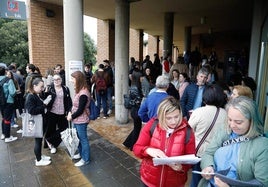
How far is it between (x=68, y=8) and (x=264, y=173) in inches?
179

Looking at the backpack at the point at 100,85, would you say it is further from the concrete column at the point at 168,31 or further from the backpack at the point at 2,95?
the concrete column at the point at 168,31

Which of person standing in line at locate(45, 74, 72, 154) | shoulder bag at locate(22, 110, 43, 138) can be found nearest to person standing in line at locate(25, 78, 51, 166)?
shoulder bag at locate(22, 110, 43, 138)

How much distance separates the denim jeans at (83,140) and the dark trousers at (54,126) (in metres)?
0.68

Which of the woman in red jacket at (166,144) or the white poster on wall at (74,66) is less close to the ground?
the white poster on wall at (74,66)

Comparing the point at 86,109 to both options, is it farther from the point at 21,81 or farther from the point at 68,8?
the point at 21,81

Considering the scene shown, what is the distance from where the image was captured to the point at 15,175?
3.73 meters

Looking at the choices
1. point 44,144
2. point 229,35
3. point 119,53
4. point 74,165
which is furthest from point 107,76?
point 229,35

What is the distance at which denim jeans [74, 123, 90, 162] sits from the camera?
3.91m

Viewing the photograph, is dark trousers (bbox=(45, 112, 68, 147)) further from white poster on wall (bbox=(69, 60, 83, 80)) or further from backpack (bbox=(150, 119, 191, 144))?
backpack (bbox=(150, 119, 191, 144))

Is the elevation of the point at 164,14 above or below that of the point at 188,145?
above

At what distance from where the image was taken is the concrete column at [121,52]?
6152 millimetres

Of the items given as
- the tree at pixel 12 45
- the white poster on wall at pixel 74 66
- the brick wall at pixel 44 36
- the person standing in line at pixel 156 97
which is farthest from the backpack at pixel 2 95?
the tree at pixel 12 45

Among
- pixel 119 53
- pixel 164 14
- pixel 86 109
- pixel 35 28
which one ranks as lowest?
pixel 86 109

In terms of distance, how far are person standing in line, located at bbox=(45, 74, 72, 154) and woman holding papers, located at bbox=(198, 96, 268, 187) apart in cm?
324
